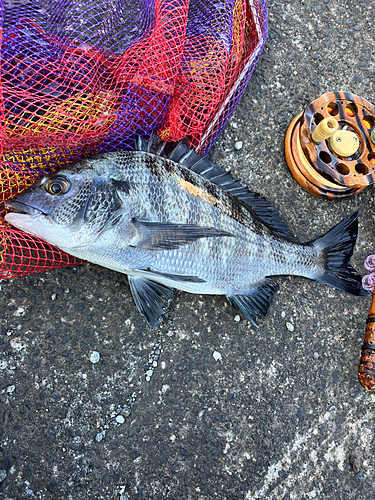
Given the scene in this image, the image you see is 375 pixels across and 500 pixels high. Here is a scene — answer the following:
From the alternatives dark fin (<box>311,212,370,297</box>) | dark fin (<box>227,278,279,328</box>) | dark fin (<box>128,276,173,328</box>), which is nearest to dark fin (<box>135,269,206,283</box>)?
dark fin (<box>128,276,173,328</box>)

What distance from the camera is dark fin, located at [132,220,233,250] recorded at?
1.83m

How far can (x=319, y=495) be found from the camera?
2.29m

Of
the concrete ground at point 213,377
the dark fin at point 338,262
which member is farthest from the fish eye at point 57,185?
the dark fin at point 338,262

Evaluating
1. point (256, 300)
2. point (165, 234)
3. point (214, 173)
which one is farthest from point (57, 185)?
point (256, 300)

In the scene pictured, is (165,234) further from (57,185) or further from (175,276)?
(57,185)

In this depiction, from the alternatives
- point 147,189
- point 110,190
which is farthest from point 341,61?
point 110,190

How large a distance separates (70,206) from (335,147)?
69.4 inches

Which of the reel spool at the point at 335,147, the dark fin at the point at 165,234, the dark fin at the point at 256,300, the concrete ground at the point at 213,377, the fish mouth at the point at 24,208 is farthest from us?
the reel spool at the point at 335,147

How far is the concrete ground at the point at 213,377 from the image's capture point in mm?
2014

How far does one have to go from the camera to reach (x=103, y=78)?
2006 millimetres

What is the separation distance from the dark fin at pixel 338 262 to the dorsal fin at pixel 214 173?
0.23 meters

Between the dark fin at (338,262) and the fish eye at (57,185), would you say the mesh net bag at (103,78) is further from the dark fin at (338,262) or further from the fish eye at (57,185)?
the dark fin at (338,262)

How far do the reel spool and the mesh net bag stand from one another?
58 centimetres

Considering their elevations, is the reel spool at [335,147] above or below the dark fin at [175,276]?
above
